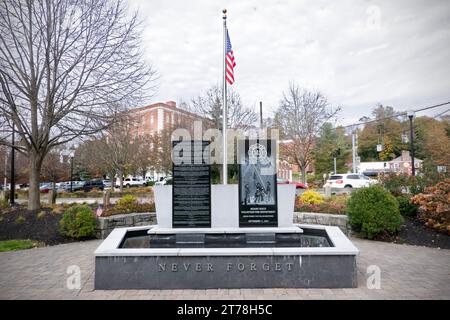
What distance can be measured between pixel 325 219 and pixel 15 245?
32.5ft

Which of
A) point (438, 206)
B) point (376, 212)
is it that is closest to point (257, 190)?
point (376, 212)

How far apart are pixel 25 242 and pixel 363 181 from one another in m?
26.1

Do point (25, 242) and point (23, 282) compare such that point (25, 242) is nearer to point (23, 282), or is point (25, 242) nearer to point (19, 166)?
point (23, 282)

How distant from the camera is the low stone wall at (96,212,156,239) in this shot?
399 inches

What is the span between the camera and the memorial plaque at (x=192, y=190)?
7.00 metres

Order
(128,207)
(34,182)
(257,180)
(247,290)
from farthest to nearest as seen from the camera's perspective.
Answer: (34,182)
(128,207)
(257,180)
(247,290)

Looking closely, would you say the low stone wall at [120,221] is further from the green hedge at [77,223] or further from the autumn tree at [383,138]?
the autumn tree at [383,138]

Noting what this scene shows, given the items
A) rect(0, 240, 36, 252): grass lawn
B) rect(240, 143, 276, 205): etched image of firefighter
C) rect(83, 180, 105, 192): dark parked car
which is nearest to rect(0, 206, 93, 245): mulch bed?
rect(0, 240, 36, 252): grass lawn

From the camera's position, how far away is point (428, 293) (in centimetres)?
496

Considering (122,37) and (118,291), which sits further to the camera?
(122,37)

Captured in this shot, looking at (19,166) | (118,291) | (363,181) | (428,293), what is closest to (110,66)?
(118,291)

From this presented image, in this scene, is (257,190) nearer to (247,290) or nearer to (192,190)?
(192,190)

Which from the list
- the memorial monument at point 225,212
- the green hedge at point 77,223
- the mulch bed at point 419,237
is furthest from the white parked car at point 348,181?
the green hedge at point 77,223

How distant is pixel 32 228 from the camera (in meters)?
10.4
